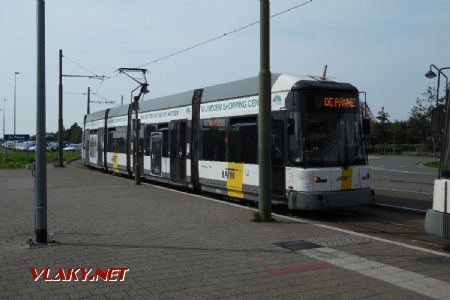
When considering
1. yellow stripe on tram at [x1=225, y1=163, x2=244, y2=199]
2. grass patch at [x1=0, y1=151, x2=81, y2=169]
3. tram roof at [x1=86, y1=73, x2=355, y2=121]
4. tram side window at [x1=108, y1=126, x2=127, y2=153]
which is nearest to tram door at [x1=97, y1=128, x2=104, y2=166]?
tram side window at [x1=108, y1=126, x2=127, y2=153]

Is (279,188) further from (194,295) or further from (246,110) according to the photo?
(194,295)

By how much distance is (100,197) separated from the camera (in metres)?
15.0

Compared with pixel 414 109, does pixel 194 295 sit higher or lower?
lower

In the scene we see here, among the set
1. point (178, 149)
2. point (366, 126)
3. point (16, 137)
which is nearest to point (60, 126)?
point (16, 137)

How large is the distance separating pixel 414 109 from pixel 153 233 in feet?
206

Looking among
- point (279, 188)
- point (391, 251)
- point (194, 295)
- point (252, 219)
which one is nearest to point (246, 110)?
point (279, 188)

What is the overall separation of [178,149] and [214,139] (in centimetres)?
261

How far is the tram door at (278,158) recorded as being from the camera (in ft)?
37.8

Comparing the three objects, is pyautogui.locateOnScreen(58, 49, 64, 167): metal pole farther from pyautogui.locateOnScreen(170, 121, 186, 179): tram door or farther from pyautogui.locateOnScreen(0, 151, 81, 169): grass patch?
pyautogui.locateOnScreen(170, 121, 186, 179): tram door

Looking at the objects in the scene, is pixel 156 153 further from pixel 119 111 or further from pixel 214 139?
pixel 119 111

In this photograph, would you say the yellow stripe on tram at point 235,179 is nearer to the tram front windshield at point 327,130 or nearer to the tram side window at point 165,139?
the tram front windshield at point 327,130

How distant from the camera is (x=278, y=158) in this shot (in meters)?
11.6

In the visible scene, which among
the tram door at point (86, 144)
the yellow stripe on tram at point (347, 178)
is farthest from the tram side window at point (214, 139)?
the tram door at point (86, 144)

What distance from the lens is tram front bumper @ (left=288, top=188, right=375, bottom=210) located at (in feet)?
35.6
